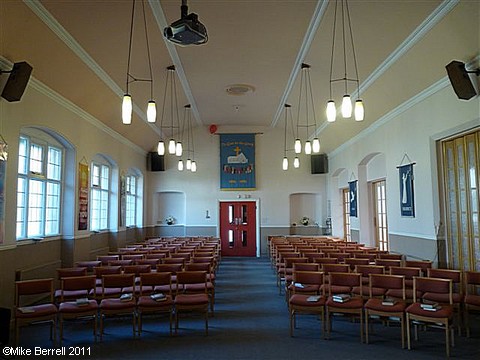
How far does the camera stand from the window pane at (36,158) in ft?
24.3

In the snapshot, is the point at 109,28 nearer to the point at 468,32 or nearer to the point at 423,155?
the point at 468,32

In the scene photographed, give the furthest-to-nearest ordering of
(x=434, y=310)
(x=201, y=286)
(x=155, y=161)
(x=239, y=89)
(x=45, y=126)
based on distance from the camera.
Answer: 1. (x=155, y=161)
2. (x=239, y=89)
3. (x=45, y=126)
4. (x=201, y=286)
5. (x=434, y=310)

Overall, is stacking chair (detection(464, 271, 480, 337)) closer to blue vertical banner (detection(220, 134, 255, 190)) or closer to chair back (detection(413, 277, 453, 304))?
chair back (detection(413, 277, 453, 304))

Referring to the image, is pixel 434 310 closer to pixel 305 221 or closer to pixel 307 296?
pixel 307 296

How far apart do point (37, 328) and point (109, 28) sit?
4511mm

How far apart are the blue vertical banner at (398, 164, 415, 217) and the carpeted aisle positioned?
2.75 m

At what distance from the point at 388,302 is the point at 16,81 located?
18.8 ft

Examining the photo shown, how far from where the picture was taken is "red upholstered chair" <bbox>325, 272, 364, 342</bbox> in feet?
16.6

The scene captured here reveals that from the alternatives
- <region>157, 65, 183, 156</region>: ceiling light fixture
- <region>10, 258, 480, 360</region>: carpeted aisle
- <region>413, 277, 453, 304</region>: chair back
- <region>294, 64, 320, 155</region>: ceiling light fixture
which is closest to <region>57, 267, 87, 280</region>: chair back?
<region>10, 258, 480, 360</region>: carpeted aisle

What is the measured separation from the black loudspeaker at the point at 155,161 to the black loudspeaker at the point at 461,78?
1110cm

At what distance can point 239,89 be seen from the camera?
10555mm

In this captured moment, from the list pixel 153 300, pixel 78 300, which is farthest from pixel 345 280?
pixel 78 300

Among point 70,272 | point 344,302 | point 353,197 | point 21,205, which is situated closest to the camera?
point 344,302

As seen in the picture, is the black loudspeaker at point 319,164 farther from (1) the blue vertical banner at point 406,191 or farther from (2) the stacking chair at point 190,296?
(2) the stacking chair at point 190,296
